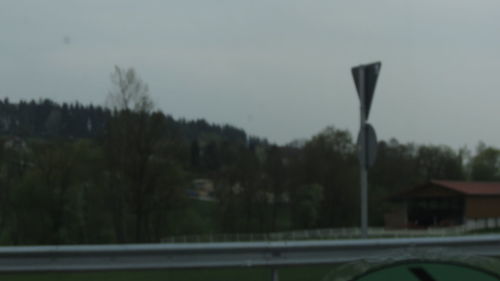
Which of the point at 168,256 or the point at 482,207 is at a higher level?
the point at 482,207

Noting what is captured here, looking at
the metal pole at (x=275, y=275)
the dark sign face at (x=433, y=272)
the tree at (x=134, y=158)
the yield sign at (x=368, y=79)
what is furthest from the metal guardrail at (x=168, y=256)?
the tree at (x=134, y=158)

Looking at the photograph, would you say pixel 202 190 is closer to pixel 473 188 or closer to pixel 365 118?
pixel 473 188

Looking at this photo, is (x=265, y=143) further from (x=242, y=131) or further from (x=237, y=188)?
(x=237, y=188)

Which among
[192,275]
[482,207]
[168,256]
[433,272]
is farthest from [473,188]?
[433,272]

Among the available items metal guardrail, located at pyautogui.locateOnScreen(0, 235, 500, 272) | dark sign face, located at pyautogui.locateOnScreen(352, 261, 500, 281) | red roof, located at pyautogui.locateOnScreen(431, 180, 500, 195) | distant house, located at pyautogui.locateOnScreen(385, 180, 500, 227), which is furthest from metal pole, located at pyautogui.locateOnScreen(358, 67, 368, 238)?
red roof, located at pyautogui.locateOnScreen(431, 180, 500, 195)

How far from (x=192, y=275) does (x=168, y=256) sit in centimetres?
30

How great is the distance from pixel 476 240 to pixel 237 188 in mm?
55391

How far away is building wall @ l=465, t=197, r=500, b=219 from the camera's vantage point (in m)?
48.1

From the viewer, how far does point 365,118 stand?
949 cm

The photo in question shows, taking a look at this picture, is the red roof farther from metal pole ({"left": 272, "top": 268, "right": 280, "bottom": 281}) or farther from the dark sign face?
the dark sign face

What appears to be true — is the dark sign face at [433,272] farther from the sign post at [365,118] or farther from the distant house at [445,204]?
the distant house at [445,204]

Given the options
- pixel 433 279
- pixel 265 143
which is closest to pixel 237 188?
pixel 265 143

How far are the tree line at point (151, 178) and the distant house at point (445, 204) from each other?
8.50 ft

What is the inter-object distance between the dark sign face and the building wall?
47.7 metres
